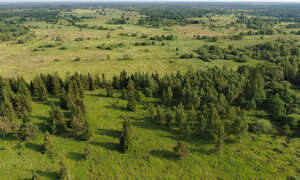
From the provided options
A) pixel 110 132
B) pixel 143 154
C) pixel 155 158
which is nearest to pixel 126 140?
pixel 143 154

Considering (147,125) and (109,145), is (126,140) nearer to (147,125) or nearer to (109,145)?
(109,145)

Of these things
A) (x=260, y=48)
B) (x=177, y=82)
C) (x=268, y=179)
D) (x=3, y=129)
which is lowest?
(x=268, y=179)

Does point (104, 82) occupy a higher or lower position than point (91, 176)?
higher

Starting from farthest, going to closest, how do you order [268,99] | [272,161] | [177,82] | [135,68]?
[135,68], [177,82], [268,99], [272,161]

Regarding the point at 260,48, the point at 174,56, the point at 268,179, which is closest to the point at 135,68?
the point at 174,56

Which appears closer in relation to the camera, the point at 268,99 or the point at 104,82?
the point at 268,99

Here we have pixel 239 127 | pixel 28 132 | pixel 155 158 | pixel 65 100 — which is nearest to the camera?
pixel 155 158

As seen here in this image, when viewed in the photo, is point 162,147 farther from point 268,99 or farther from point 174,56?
point 174,56

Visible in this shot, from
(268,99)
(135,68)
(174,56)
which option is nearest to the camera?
(268,99)

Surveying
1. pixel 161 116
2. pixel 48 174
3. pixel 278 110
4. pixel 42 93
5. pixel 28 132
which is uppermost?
pixel 42 93
